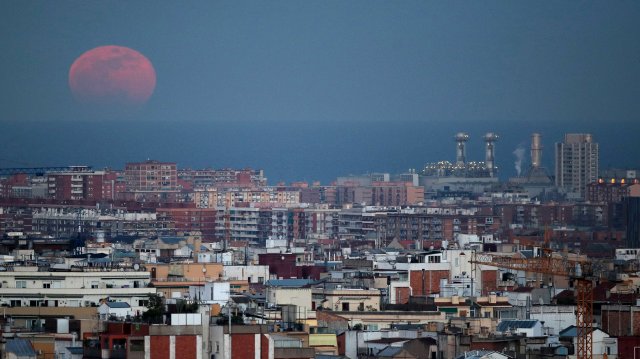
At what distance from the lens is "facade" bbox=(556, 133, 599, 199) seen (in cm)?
18962

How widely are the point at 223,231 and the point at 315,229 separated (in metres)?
4.85

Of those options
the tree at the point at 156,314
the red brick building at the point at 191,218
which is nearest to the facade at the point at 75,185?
the red brick building at the point at 191,218

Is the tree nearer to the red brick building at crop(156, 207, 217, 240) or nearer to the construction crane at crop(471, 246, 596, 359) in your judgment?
the construction crane at crop(471, 246, 596, 359)

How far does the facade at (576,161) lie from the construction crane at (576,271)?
115 meters

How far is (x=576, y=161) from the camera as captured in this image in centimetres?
19425

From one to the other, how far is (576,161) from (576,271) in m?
143

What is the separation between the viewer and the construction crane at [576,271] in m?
38.7

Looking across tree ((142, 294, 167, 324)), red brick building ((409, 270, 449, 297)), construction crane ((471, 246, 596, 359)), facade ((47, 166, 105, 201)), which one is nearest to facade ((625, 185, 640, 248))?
construction crane ((471, 246, 596, 359))

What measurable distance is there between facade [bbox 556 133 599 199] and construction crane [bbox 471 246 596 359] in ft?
376

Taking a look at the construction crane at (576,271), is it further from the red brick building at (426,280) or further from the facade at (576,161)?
the facade at (576,161)

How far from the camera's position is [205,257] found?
68625mm

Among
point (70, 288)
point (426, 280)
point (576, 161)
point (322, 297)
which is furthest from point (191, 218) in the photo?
point (70, 288)

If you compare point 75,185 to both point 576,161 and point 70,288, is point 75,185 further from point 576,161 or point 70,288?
point 70,288

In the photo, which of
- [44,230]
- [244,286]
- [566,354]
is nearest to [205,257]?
[244,286]
